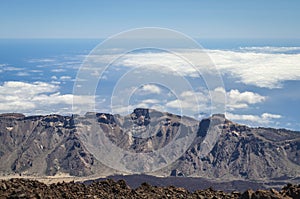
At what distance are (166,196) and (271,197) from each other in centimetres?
1190

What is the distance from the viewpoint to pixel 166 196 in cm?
5194

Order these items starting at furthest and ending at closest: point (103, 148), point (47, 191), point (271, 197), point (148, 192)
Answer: point (103, 148)
point (148, 192)
point (47, 191)
point (271, 197)

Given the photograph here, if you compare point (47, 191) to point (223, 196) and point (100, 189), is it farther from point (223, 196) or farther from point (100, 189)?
point (223, 196)

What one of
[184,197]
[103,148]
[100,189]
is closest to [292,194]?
[184,197]

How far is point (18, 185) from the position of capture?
5247cm

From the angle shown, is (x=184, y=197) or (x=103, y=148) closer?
(x=184, y=197)

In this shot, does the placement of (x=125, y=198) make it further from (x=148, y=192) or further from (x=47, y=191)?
(x=47, y=191)

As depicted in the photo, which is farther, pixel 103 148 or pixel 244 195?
pixel 103 148

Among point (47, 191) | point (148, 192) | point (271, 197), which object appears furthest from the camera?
point (148, 192)

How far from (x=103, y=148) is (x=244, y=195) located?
44895 millimetres

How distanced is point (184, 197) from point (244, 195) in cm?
693

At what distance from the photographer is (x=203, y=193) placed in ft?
177

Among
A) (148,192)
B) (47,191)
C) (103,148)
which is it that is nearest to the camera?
(47,191)

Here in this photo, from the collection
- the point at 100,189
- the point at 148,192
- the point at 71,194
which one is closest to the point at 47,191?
the point at 71,194
